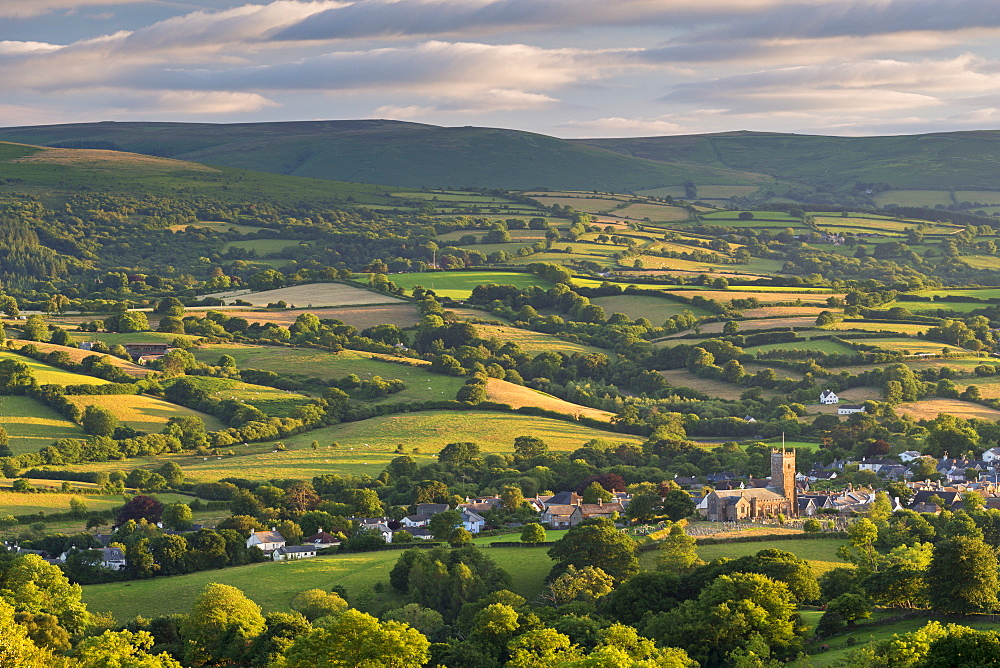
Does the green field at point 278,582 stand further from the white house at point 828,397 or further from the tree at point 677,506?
the white house at point 828,397

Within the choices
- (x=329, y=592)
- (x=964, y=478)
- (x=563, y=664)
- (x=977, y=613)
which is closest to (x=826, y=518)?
(x=964, y=478)

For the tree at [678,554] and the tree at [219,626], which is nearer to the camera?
the tree at [219,626]

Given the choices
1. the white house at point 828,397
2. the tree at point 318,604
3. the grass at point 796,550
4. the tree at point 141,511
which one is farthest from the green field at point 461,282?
the tree at point 318,604

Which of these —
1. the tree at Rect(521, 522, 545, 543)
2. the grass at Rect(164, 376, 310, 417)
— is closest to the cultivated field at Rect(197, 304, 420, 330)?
the grass at Rect(164, 376, 310, 417)

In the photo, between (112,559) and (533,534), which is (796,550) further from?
(112,559)

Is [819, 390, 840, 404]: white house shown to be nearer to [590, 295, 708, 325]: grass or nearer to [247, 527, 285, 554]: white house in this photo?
[590, 295, 708, 325]: grass

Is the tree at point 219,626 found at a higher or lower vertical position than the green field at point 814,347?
higher
